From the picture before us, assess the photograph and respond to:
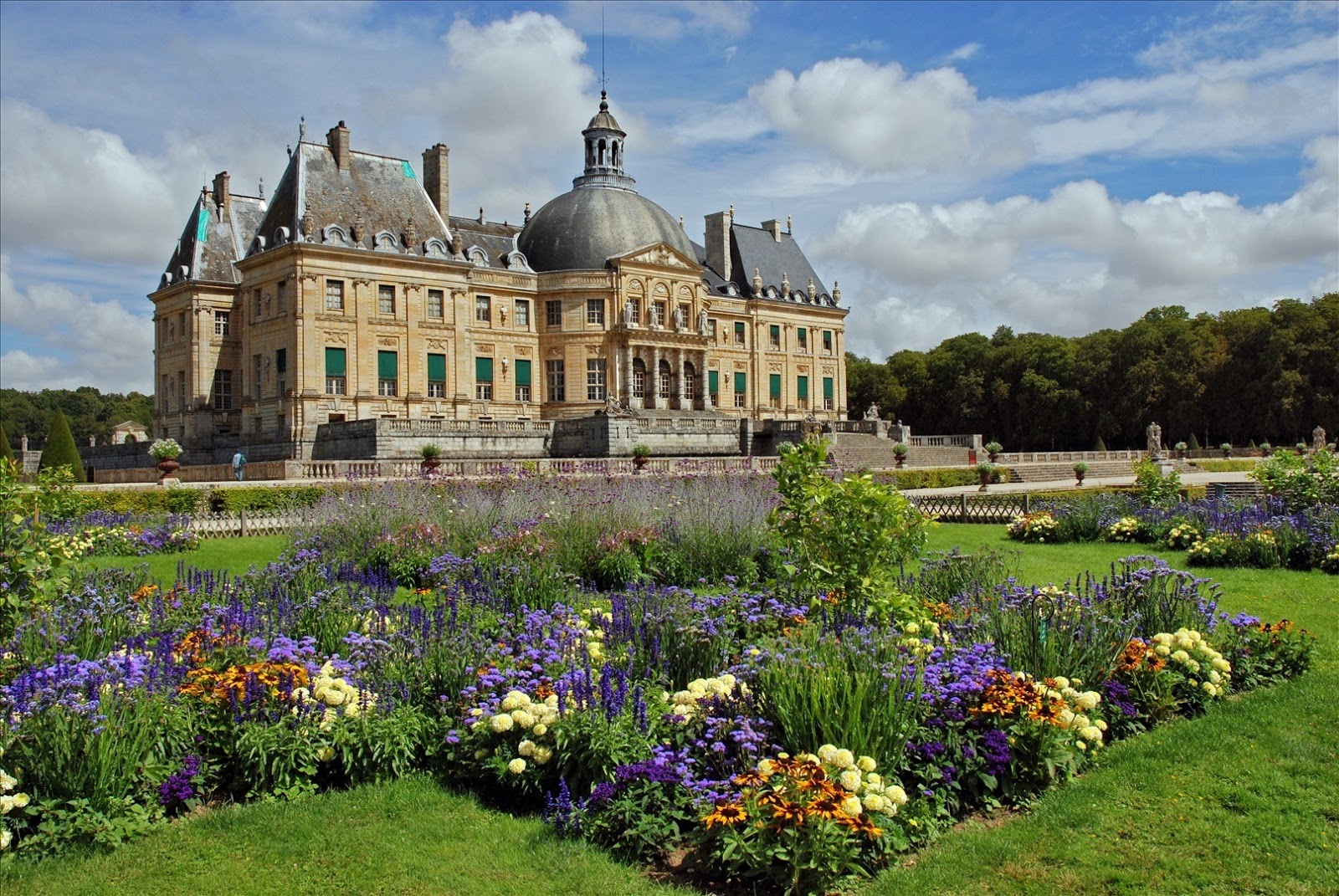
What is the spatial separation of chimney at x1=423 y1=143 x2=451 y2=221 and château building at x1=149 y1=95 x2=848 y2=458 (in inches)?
3.2

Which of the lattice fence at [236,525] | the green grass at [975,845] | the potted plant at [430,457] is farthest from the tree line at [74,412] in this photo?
the green grass at [975,845]

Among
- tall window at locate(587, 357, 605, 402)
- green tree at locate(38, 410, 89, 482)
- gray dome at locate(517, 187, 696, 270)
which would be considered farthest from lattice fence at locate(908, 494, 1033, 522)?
gray dome at locate(517, 187, 696, 270)

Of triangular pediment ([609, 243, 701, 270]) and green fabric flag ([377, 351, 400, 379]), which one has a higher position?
triangular pediment ([609, 243, 701, 270])

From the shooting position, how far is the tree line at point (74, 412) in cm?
9750

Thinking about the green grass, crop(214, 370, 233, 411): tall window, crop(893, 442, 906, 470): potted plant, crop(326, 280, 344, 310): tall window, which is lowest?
the green grass

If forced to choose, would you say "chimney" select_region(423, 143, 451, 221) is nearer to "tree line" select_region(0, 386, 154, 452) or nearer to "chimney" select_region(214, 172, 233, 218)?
"chimney" select_region(214, 172, 233, 218)

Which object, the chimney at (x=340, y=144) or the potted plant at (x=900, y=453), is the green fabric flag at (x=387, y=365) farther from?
the potted plant at (x=900, y=453)

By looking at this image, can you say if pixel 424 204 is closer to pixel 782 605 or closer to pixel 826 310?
pixel 826 310

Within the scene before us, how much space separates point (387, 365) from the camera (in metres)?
43.0

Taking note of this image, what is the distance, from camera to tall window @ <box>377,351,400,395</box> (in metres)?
42.7

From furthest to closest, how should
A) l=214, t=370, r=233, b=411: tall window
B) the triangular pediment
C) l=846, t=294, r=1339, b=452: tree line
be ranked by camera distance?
l=846, t=294, r=1339, b=452: tree line < the triangular pediment < l=214, t=370, r=233, b=411: tall window

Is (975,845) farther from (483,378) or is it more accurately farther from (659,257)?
(659,257)

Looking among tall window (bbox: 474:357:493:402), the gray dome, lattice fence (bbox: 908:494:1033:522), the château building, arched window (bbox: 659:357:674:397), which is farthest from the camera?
arched window (bbox: 659:357:674:397)

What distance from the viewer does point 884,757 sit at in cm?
541
